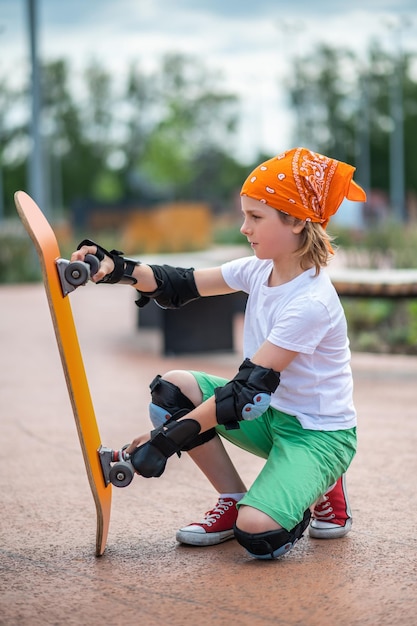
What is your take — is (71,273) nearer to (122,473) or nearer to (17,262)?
(122,473)

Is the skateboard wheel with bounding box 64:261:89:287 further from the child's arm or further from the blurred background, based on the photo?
the blurred background

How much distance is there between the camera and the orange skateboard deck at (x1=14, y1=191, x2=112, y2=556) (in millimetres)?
2863

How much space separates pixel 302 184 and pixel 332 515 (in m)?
1.08

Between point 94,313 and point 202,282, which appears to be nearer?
point 202,282

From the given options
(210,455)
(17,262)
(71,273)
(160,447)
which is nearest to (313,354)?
(210,455)

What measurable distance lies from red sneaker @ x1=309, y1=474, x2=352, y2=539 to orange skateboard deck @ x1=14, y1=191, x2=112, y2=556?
710mm

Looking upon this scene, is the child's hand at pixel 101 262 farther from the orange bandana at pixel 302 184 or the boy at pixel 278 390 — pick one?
the orange bandana at pixel 302 184

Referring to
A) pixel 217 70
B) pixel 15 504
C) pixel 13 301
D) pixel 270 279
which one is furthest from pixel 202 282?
pixel 217 70

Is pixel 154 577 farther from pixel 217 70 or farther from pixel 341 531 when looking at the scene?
pixel 217 70

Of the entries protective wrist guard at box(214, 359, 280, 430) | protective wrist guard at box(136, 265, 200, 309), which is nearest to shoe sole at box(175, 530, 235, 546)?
protective wrist guard at box(214, 359, 280, 430)

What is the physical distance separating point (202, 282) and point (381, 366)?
399cm

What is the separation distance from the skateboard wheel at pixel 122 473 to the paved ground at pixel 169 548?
0.86 ft

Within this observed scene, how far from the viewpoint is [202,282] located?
139 inches

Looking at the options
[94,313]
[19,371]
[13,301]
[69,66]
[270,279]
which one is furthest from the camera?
[69,66]
